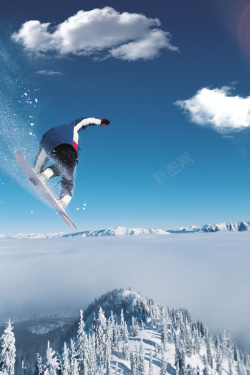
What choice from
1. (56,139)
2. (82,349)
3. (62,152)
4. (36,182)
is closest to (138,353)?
(82,349)

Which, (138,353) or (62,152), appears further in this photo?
(138,353)

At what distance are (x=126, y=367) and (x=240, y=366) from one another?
Answer: 210 feet

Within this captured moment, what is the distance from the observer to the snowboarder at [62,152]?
10.1 meters

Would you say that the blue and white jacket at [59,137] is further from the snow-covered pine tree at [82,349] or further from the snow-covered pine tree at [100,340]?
the snow-covered pine tree at [100,340]

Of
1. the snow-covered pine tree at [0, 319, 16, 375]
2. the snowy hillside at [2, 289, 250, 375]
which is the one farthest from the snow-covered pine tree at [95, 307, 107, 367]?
the snow-covered pine tree at [0, 319, 16, 375]

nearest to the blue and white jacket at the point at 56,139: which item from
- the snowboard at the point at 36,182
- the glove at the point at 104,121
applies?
the snowboard at the point at 36,182

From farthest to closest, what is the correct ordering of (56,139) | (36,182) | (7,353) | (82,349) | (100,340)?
(100,340) → (82,349) → (7,353) → (36,182) → (56,139)

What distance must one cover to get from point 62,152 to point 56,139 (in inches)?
27.7

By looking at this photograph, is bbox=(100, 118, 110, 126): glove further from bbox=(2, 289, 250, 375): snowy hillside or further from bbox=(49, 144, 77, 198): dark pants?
bbox=(2, 289, 250, 375): snowy hillside

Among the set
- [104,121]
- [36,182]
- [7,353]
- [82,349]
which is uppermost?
[104,121]

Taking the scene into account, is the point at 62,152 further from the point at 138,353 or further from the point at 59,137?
the point at 138,353

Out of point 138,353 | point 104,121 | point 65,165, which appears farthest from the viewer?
point 138,353

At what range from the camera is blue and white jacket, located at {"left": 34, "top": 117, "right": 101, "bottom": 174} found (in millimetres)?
10039

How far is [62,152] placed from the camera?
34.3ft
